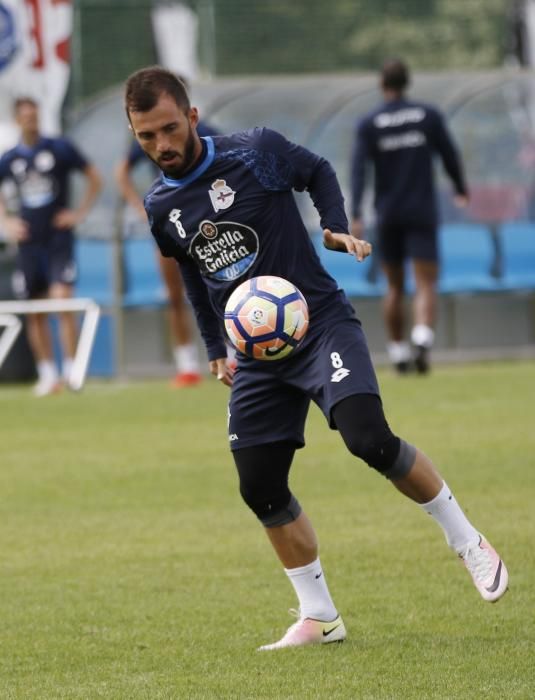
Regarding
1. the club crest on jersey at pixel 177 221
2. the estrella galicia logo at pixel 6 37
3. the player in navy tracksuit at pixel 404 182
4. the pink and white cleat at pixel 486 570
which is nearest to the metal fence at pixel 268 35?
the estrella galicia logo at pixel 6 37

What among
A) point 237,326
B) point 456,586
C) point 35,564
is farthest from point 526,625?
point 35,564

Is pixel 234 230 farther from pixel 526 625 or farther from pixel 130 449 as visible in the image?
pixel 130 449

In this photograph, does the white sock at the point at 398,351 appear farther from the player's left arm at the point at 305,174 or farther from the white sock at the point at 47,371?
the player's left arm at the point at 305,174

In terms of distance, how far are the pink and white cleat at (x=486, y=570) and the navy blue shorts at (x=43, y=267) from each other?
10378 millimetres

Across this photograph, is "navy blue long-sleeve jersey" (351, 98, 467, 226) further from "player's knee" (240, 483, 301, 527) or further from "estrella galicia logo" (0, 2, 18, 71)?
"player's knee" (240, 483, 301, 527)

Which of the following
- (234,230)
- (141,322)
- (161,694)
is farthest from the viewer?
(141,322)

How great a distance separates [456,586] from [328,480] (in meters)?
3.11

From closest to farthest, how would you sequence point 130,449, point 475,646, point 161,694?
point 161,694 → point 475,646 → point 130,449

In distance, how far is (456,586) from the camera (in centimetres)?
662

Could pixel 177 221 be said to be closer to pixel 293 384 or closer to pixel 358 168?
pixel 293 384

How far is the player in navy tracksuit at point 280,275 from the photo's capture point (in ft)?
18.6

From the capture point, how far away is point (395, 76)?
14906mm

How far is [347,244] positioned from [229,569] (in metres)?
2.05

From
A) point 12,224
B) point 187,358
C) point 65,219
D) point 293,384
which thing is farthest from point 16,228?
point 293,384
